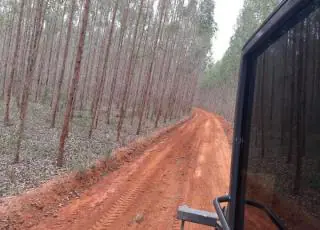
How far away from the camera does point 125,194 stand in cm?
928

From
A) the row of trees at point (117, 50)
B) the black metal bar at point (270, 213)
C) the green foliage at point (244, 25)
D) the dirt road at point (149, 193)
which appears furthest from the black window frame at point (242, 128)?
the green foliage at point (244, 25)

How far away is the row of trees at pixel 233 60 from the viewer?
29.1 meters

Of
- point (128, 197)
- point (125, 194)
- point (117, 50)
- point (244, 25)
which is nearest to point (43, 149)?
point (125, 194)

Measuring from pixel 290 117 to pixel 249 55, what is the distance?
0.65m

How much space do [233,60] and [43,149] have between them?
32.1 m

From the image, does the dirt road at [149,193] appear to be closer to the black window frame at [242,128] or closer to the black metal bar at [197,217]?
Result: the black metal bar at [197,217]

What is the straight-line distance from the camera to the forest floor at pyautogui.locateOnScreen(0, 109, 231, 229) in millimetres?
7286

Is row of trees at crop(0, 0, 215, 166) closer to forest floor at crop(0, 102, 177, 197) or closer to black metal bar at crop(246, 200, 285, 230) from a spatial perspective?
forest floor at crop(0, 102, 177, 197)

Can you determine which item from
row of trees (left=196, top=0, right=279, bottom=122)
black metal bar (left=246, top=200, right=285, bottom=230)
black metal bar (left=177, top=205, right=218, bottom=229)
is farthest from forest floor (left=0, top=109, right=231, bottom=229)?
black metal bar (left=246, top=200, right=285, bottom=230)

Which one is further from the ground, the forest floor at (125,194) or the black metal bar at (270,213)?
the black metal bar at (270,213)

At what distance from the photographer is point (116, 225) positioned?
711 cm

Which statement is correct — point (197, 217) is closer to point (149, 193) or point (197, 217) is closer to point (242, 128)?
point (242, 128)

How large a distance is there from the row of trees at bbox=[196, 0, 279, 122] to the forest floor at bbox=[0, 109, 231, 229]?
515 centimetres

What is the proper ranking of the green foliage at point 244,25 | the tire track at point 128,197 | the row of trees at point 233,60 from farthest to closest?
1. the row of trees at point 233,60
2. the green foliage at point 244,25
3. the tire track at point 128,197
